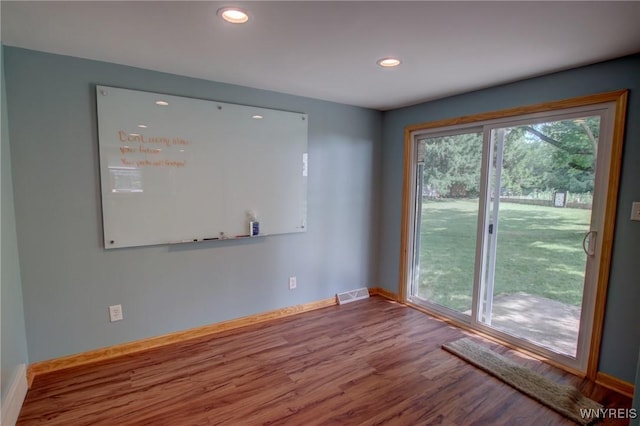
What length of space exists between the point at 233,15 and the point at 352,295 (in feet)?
10.3

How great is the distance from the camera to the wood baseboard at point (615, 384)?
6.93 ft

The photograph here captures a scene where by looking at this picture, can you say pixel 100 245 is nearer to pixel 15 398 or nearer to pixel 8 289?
pixel 8 289

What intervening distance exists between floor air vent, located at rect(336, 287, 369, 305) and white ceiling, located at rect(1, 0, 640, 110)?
2.42 meters

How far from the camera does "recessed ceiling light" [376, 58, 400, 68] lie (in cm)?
219

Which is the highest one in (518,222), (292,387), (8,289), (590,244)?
(518,222)

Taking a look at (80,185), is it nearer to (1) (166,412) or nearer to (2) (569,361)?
→ (1) (166,412)

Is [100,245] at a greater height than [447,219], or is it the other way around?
[447,219]

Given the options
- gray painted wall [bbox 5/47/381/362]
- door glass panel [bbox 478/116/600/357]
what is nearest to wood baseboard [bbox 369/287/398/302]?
gray painted wall [bbox 5/47/381/362]

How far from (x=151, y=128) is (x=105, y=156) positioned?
0.40m

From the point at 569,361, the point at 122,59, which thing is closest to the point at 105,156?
the point at 122,59

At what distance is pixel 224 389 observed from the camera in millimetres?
2158

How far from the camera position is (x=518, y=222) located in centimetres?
276
